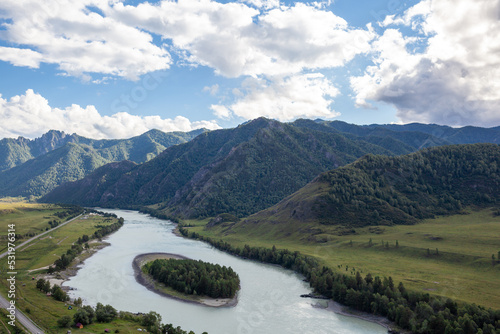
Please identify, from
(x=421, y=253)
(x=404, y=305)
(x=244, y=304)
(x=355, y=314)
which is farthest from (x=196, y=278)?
(x=421, y=253)

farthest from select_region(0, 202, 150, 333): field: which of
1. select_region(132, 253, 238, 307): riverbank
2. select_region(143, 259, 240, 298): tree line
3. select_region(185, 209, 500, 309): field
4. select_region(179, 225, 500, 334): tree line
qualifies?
select_region(185, 209, 500, 309): field

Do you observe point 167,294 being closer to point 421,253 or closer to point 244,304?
point 244,304

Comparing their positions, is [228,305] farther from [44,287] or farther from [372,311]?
[44,287]

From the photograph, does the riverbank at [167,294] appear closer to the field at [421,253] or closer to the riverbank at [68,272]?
the riverbank at [68,272]

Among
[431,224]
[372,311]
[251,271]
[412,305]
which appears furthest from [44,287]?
[431,224]

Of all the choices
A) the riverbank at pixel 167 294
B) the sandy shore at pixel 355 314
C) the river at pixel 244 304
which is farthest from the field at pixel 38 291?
the sandy shore at pixel 355 314

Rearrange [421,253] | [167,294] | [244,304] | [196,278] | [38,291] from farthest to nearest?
[421,253] < [196,278] < [167,294] < [38,291] < [244,304]
